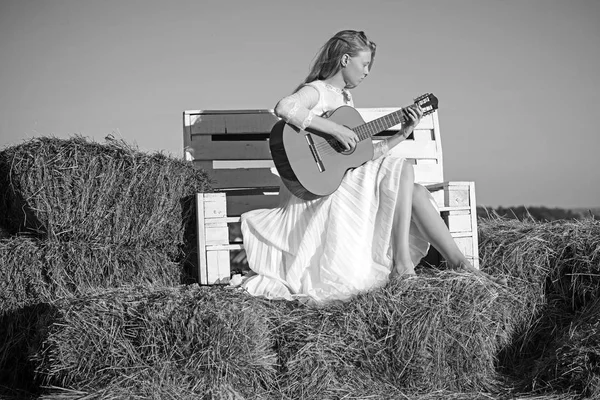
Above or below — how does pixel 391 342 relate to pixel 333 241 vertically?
below

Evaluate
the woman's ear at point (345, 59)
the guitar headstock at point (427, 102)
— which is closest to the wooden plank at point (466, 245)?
the guitar headstock at point (427, 102)

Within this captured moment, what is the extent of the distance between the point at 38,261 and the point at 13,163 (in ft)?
1.56

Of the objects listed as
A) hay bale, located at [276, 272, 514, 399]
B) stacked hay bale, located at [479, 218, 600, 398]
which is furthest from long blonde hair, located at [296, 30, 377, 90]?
hay bale, located at [276, 272, 514, 399]

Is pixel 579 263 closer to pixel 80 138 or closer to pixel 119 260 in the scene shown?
pixel 119 260

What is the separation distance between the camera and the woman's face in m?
3.39

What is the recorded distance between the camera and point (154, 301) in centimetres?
238

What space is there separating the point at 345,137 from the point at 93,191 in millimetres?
1225

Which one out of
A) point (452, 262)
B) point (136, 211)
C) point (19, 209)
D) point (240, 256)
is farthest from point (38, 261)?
point (240, 256)

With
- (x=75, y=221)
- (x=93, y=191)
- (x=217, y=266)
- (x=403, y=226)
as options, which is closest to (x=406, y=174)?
(x=403, y=226)

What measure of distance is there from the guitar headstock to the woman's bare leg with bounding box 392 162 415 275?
60cm

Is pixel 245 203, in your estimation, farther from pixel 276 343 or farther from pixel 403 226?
pixel 276 343

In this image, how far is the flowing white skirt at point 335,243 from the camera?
2881 mm

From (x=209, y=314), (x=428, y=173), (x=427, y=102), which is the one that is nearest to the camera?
(x=209, y=314)

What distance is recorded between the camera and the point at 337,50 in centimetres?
339
